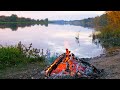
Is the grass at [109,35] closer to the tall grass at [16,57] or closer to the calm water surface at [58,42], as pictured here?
the calm water surface at [58,42]

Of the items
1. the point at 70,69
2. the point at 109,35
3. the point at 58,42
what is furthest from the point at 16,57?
the point at 109,35

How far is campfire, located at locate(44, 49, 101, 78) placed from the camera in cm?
718

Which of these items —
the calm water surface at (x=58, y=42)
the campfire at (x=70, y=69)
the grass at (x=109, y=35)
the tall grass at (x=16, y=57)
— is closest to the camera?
the campfire at (x=70, y=69)

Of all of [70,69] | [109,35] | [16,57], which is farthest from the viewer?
[109,35]

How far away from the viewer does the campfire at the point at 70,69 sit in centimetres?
718

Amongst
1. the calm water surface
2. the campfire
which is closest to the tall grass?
the campfire

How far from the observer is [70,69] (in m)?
7.28

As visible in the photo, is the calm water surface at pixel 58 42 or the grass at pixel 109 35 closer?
the calm water surface at pixel 58 42

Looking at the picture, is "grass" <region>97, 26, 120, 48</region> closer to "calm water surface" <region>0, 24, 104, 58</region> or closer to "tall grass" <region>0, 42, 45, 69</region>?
"calm water surface" <region>0, 24, 104, 58</region>

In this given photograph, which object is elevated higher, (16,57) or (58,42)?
(16,57)

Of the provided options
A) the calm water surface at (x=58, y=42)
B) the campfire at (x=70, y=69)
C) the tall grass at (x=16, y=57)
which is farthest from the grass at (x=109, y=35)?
the campfire at (x=70, y=69)

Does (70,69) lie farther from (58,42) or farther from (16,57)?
(58,42)
